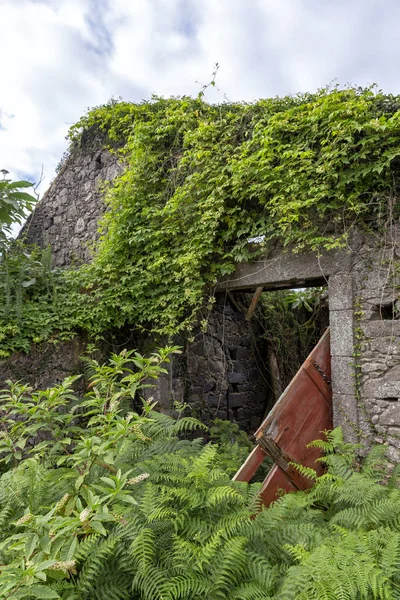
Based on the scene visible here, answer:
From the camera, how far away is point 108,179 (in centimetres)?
655

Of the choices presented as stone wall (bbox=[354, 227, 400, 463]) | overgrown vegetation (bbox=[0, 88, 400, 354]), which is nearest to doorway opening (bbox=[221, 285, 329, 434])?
overgrown vegetation (bbox=[0, 88, 400, 354])

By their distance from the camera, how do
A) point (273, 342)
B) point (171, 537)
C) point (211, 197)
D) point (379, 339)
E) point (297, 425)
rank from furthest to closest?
1. point (273, 342)
2. point (211, 197)
3. point (297, 425)
4. point (379, 339)
5. point (171, 537)

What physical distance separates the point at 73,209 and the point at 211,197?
3602 millimetres

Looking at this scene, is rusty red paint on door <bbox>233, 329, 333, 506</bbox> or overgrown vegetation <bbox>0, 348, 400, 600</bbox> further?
rusty red paint on door <bbox>233, 329, 333, 506</bbox>

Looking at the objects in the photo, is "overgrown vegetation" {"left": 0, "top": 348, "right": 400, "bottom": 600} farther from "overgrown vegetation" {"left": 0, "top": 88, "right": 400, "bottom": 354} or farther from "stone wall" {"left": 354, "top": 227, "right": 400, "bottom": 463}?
"overgrown vegetation" {"left": 0, "top": 88, "right": 400, "bottom": 354}

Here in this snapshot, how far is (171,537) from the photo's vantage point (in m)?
2.20

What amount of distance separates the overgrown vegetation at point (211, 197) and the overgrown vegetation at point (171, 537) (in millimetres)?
2109

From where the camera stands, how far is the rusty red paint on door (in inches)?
153

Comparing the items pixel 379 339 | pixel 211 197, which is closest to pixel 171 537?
pixel 379 339

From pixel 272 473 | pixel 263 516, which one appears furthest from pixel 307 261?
pixel 263 516

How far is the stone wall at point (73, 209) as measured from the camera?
6.73m

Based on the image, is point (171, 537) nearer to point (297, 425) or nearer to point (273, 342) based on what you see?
point (297, 425)

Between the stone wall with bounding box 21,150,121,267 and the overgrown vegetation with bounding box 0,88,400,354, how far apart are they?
787 mm

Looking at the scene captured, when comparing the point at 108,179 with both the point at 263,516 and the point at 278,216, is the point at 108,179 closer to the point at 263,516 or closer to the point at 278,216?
the point at 278,216
